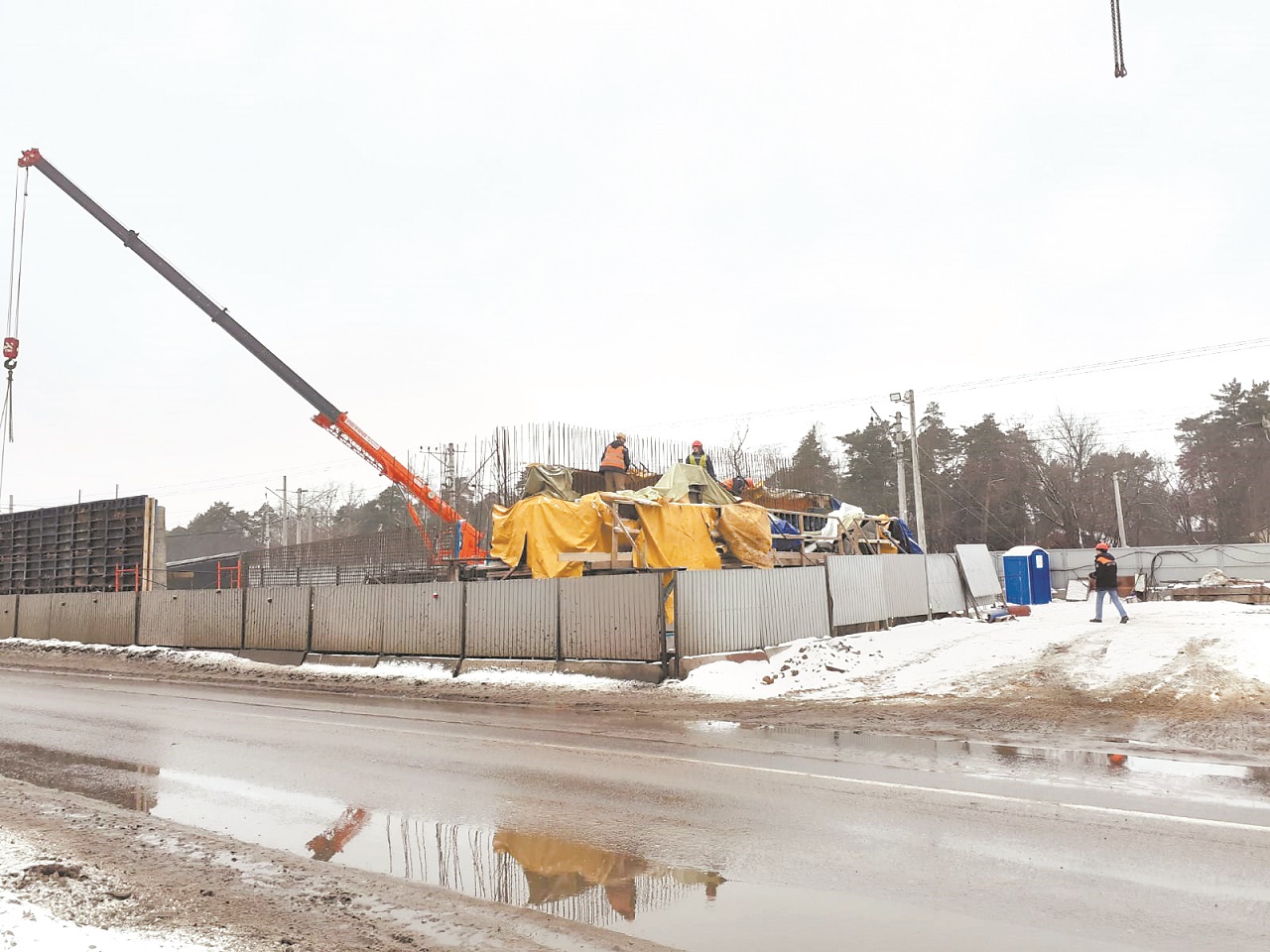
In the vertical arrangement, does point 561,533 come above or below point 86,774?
above

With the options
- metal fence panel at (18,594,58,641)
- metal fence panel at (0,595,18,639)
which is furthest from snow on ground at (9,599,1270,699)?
metal fence panel at (0,595,18,639)

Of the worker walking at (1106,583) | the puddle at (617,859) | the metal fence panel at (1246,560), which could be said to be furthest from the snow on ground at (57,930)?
the metal fence panel at (1246,560)

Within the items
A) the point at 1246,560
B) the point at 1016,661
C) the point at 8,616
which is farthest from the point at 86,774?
the point at 1246,560

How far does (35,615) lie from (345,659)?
1743 cm

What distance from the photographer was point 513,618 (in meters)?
17.7

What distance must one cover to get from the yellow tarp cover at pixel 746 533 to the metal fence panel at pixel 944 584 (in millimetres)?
6556

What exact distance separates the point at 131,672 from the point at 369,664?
681cm

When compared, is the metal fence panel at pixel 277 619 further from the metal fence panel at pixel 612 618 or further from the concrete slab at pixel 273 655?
→ the metal fence panel at pixel 612 618

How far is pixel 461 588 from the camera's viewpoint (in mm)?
18641

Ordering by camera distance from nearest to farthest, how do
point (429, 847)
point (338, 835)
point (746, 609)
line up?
1. point (429, 847)
2. point (338, 835)
3. point (746, 609)

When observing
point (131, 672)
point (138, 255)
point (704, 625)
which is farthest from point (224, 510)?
point (704, 625)

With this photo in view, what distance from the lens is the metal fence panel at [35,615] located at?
29.6 meters

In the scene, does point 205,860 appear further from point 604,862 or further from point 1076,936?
point 1076,936

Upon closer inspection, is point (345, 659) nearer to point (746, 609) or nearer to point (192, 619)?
point (192, 619)
